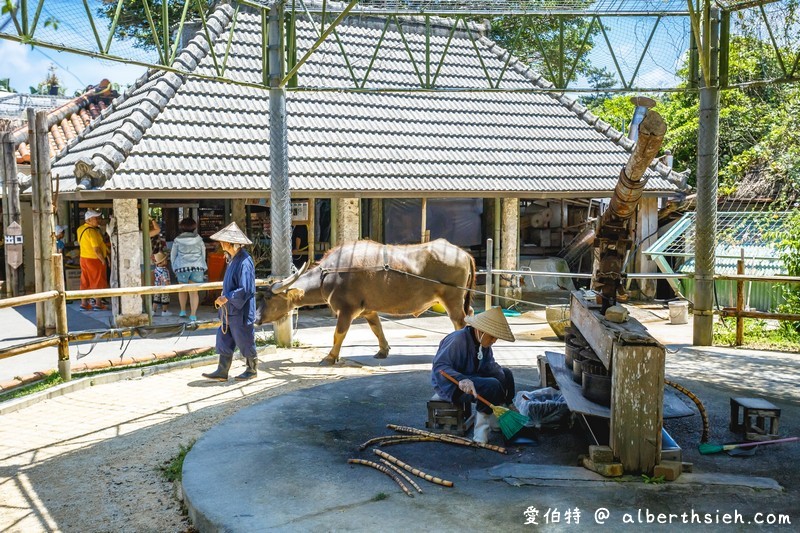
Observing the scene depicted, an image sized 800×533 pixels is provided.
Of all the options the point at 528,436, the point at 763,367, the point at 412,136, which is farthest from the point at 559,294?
the point at 528,436

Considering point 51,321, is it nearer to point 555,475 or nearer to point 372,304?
point 372,304

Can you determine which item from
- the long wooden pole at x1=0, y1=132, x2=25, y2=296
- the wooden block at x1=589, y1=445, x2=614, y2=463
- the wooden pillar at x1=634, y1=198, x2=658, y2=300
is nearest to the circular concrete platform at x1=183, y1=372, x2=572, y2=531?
the wooden block at x1=589, y1=445, x2=614, y2=463

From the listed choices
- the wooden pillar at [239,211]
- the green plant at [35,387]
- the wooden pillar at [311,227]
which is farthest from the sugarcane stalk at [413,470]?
the wooden pillar at [239,211]

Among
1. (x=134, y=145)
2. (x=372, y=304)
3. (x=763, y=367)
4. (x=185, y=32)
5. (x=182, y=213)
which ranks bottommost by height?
(x=763, y=367)

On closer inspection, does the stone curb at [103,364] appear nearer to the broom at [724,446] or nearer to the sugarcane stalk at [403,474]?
the sugarcane stalk at [403,474]

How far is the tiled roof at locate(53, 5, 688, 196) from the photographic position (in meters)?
12.7

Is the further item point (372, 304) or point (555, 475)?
point (372, 304)

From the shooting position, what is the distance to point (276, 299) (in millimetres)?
10188

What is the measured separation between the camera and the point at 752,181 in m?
18.5

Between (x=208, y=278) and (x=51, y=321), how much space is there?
325 centimetres

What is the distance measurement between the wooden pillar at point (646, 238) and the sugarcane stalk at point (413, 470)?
12.3 metres

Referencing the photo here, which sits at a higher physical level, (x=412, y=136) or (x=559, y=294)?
(x=412, y=136)

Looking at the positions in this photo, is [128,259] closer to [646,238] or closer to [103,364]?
[103,364]

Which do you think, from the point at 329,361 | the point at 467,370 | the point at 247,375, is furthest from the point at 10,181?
the point at 467,370
